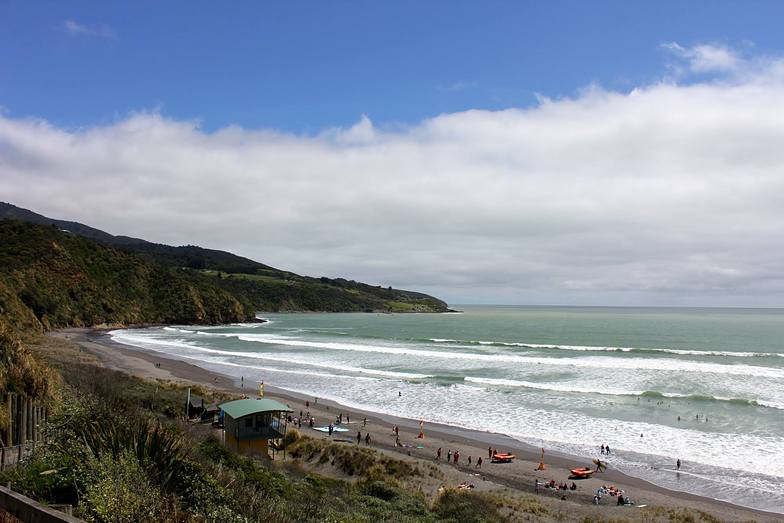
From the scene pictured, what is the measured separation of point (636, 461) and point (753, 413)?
1418 centimetres

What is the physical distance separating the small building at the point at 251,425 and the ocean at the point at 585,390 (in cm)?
1376

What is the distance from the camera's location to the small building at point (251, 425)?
19.5 meters

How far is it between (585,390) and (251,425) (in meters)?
28.5

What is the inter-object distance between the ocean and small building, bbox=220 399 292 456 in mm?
13765

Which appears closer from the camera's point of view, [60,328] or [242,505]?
[242,505]

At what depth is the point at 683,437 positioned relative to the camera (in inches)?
1094

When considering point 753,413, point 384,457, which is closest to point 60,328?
point 384,457

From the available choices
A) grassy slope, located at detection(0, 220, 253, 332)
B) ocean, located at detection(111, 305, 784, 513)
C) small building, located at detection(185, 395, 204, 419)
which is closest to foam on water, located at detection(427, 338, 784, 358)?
ocean, located at detection(111, 305, 784, 513)

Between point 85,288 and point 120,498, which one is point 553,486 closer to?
point 120,498

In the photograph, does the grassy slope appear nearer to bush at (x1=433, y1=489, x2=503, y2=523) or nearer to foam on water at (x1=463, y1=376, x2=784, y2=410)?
foam on water at (x1=463, y1=376, x2=784, y2=410)

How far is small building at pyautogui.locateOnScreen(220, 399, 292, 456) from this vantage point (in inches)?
770

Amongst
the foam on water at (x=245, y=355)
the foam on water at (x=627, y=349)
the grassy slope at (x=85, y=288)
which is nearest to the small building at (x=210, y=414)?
the foam on water at (x=245, y=355)

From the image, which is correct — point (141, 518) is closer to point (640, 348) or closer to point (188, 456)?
point (188, 456)

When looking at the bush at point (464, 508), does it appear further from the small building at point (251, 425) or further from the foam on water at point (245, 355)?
the foam on water at point (245, 355)
